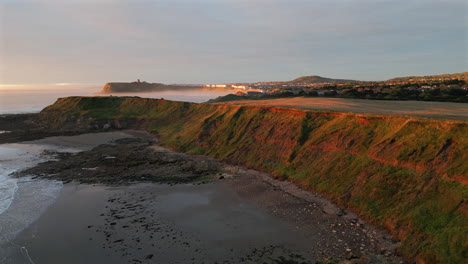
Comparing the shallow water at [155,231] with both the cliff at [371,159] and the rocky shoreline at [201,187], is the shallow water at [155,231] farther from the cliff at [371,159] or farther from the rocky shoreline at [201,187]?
the cliff at [371,159]

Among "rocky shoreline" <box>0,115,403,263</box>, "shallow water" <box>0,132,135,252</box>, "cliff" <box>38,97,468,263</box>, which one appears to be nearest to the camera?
"rocky shoreline" <box>0,115,403,263</box>

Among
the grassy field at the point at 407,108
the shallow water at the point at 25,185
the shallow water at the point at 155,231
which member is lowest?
the shallow water at the point at 155,231

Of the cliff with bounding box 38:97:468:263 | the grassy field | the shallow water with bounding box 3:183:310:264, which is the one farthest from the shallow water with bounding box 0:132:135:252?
the grassy field

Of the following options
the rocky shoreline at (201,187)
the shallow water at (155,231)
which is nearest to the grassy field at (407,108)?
the rocky shoreline at (201,187)

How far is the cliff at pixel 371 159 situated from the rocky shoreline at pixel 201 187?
1.47 m

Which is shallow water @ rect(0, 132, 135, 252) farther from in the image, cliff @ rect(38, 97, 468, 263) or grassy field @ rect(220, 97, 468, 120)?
grassy field @ rect(220, 97, 468, 120)

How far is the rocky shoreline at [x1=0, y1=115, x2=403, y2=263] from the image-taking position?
49.4 ft

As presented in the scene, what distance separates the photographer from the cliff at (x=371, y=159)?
15758mm

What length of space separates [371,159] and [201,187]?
1371 cm

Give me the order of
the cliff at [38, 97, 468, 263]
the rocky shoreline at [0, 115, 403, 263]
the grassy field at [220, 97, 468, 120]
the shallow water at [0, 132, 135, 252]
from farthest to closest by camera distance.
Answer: the grassy field at [220, 97, 468, 120]
the shallow water at [0, 132, 135, 252]
the cliff at [38, 97, 468, 263]
the rocky shoreline at [0, 115, 403, 263]

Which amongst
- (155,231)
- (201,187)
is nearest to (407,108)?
(201,187)

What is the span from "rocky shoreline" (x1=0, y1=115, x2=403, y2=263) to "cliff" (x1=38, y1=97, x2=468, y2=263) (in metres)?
1.47

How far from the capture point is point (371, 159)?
22938 millimetres

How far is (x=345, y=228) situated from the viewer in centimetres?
1748
